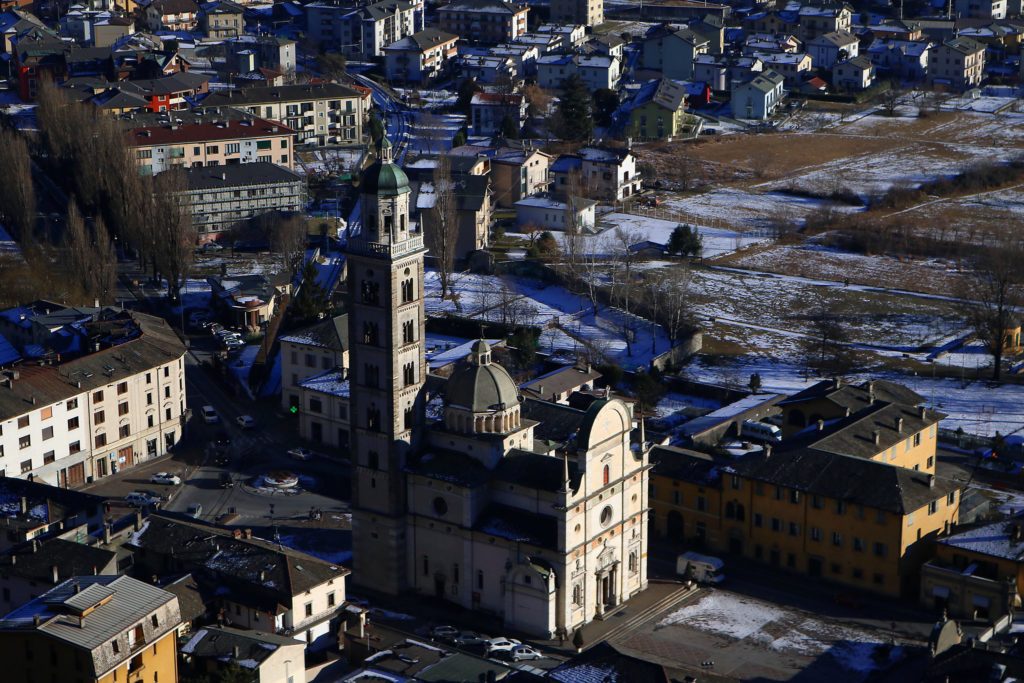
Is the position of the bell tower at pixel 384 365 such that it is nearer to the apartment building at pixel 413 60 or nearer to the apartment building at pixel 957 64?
the apartment building at pixel 413 60

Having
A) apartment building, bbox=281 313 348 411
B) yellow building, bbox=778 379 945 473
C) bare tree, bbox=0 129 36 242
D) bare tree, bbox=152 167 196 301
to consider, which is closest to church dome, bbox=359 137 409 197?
yellow building, bbox=778 379 945 473

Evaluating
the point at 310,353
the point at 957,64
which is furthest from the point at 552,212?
the point at 957,64

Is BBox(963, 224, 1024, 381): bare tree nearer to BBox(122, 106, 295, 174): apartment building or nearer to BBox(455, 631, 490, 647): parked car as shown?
BBox(455, 631, 490, 647): parked car

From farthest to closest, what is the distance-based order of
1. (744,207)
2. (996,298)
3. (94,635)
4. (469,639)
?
(744,207) → (996,298) → (469,639) → (94,635)

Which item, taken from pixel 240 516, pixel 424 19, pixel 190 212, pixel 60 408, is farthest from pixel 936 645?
pixel 424 19

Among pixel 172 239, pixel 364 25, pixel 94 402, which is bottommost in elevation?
pixel 94 402

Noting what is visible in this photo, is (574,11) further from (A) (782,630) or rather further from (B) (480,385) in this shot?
(A) (782,630)
